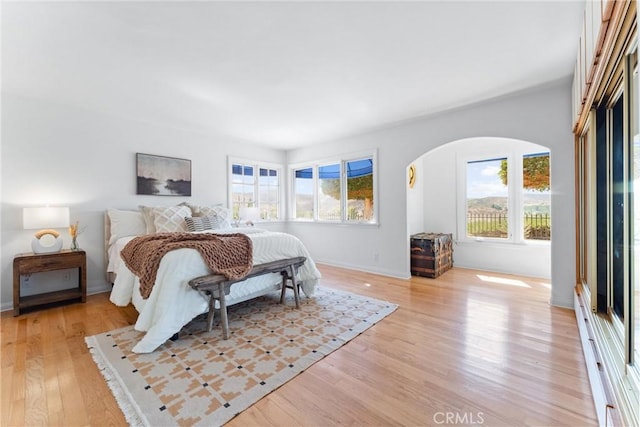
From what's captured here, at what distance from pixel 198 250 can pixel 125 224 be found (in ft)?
6.51

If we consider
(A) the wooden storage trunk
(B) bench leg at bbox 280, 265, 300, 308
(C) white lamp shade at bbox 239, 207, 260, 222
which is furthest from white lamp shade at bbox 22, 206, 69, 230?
(A) the wooden storage trunk

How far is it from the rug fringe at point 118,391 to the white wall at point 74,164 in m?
2.03

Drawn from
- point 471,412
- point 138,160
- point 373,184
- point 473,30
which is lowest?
point 471,412

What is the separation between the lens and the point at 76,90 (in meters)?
3.00

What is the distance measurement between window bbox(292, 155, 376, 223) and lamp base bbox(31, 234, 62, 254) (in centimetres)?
377

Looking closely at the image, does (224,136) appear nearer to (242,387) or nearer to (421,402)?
(242,387)

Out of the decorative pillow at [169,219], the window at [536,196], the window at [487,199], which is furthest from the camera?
the window at [487,199]

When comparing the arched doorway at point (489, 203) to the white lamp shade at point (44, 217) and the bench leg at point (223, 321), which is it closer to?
the bench leg at point (223, 321)

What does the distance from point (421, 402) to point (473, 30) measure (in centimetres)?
254

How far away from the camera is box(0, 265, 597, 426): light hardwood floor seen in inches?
57.2

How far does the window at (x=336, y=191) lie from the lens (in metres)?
4.88

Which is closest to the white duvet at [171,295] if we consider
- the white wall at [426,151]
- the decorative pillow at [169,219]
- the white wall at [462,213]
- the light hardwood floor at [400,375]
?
the light hardwood floor at [400,375]

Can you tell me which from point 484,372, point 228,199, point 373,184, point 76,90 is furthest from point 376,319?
point 76,90

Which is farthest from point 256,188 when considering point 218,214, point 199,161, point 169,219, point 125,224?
point 125,224
